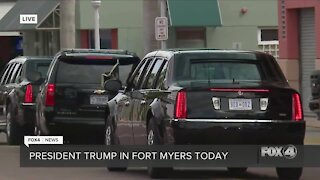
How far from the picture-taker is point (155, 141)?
42.3 feet

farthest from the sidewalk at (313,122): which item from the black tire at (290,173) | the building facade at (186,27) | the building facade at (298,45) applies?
the building facade at (186,27)

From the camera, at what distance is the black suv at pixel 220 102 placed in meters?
12.2

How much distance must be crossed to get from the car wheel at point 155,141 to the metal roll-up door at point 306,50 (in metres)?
14.1

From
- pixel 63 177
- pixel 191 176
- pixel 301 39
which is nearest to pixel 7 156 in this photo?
pixel 63 177

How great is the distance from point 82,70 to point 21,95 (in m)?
3.06

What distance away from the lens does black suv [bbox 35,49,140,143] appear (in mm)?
17438

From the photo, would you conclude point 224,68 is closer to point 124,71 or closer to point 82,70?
point 124,71

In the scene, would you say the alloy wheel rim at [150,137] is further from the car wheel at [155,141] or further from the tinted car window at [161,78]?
the tinted car window at [161,78]

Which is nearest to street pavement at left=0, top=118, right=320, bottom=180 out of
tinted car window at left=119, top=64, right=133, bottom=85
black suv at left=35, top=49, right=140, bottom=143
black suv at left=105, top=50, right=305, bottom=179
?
black suv at left=105, top=50, right=305, bottom=179

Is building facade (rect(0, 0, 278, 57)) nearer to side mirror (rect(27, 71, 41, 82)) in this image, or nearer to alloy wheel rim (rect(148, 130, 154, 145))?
side mirror (rect(27, 71, 41, 82))

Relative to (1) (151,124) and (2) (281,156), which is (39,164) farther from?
(2) (281,156)

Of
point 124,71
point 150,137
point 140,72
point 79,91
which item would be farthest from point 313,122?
point 150,137

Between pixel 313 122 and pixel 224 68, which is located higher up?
pixel 224 68

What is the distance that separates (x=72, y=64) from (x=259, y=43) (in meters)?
24.8
